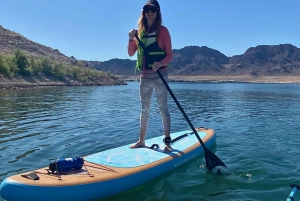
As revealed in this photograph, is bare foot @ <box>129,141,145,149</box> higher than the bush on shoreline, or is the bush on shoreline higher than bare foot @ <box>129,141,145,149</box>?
the bush on shoreline

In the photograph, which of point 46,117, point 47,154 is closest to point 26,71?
point 46,117

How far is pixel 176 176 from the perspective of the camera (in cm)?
669

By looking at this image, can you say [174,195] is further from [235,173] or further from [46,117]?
[46,117]

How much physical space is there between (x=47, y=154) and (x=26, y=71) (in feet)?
172

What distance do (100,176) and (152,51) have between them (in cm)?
312

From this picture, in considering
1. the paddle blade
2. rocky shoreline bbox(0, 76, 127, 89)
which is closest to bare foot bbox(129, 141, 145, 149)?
the paddle blade

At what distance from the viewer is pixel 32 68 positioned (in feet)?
197

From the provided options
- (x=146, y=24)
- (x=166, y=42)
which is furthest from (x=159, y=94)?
(x=146, y=24)

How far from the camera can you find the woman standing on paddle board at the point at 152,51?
6801 millimetres

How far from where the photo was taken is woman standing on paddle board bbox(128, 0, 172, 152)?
680 centimetres

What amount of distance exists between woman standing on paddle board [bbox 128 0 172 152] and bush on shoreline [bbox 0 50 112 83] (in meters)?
46.9

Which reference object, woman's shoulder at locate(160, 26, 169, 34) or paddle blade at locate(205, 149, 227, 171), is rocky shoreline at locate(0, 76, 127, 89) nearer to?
woman's shoulder at locate(160, 26, 169, 34)

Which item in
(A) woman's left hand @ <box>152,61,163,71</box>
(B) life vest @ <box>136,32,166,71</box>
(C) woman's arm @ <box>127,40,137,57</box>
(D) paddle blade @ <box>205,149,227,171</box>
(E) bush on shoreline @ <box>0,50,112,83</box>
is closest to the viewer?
(A) woman's left hand @ <box>152,61,163,71</box>

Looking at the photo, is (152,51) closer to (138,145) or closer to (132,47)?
(132,47)
